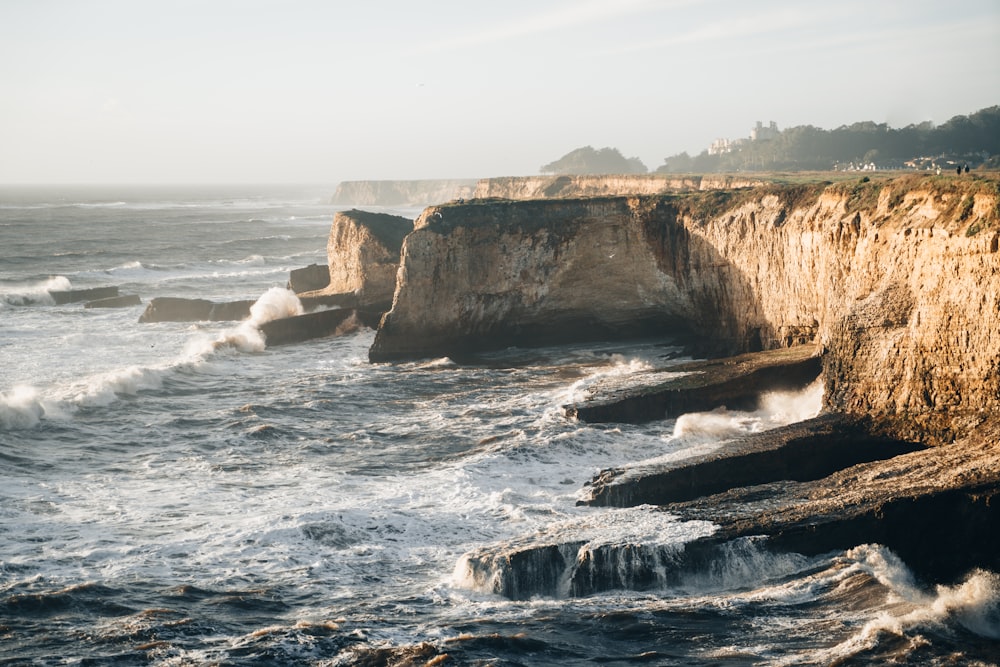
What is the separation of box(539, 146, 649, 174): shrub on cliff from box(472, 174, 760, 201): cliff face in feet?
188

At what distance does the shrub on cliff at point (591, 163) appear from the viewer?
13738 centimetres

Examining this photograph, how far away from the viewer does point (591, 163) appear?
139000 millimetres

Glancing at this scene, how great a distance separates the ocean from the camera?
13430mm

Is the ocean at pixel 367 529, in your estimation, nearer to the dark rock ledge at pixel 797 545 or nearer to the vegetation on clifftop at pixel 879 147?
the dark rock ledge at pixel 797 545

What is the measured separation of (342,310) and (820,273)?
20.1 m

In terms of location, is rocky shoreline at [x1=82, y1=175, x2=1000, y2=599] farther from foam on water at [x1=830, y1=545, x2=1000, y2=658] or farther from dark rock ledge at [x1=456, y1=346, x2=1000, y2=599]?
foam on water at [x1=830, y1=545, x2=1000, y2=658]

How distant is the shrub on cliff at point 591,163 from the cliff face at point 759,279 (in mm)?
104061

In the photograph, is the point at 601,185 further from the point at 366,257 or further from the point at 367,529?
the point at 367,529

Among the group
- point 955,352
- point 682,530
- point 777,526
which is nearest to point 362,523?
point 682,530

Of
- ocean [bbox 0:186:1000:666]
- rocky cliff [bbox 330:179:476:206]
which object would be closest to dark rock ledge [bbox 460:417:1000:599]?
ocean [bbox 0:186:1000:666]

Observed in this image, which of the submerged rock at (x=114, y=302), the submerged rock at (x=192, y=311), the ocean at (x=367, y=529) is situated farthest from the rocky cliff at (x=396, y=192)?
the ocean at (x=367, y=529)

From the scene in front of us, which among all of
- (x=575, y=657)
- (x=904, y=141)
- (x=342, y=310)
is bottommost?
(x=575, y=657)

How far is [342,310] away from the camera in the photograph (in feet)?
125

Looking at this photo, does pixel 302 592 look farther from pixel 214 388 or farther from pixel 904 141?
pixel 904 141
